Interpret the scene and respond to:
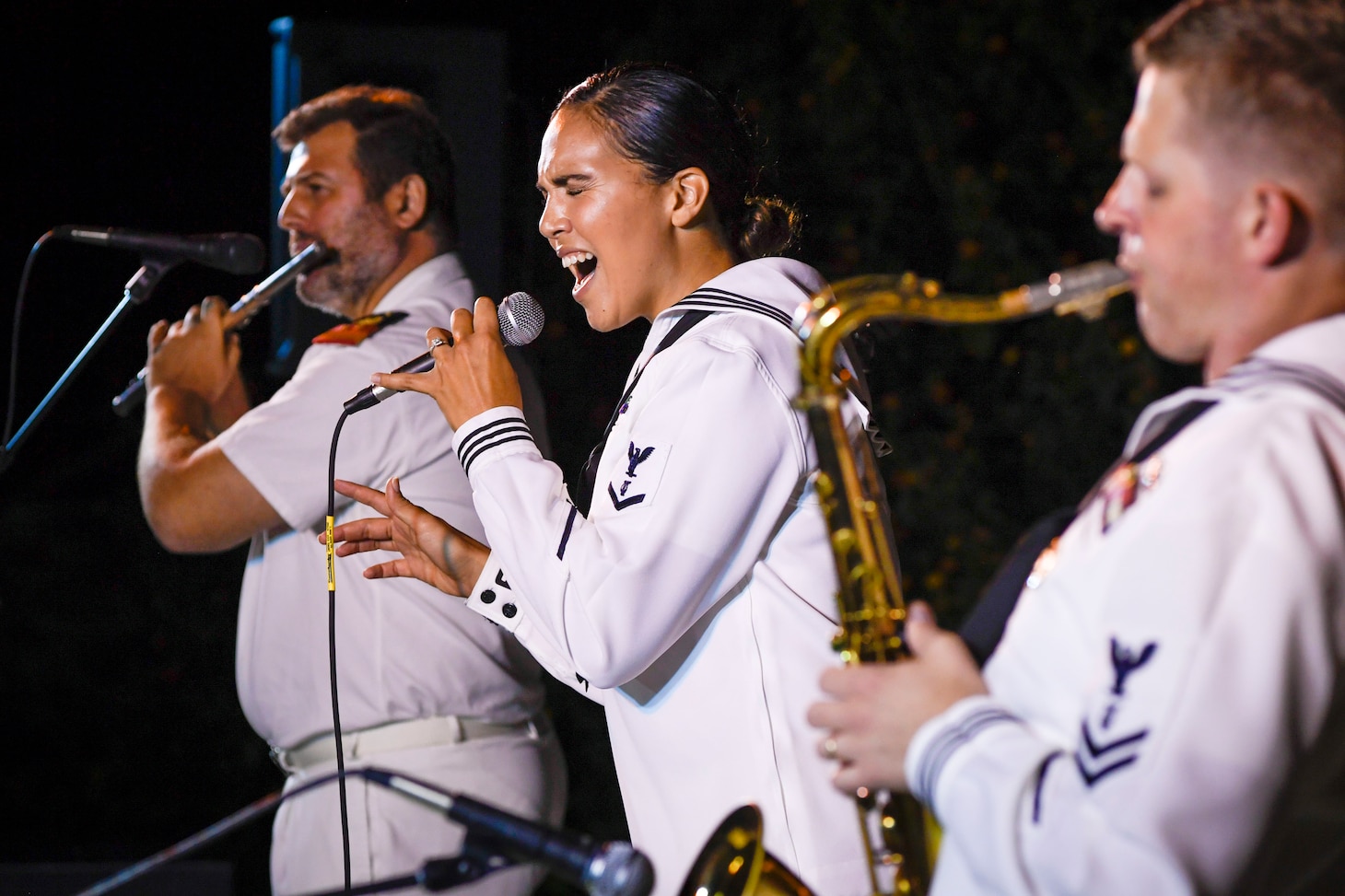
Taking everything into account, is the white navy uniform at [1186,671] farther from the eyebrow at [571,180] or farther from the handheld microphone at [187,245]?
the handheld microphone at [187,245]

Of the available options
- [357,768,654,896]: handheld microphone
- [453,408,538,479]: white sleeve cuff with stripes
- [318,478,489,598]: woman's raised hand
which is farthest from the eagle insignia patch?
[357,768,654,896]: handheld microphone

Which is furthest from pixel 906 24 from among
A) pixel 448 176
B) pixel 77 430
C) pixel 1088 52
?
pixel 77 430

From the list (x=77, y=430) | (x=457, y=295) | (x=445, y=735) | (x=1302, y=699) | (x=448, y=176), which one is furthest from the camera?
(x=77, y=430)

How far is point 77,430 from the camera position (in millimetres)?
4215

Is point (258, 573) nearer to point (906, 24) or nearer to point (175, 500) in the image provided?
point (175, 500)

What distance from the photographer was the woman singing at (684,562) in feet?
5.34

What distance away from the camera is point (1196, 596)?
0.97 meters

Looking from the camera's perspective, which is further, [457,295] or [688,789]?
[457,295]

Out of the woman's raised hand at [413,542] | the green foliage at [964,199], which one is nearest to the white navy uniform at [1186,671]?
the woman's raised hand at [413,542]

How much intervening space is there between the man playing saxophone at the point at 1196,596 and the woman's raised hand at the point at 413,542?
Result: 2.69 ft

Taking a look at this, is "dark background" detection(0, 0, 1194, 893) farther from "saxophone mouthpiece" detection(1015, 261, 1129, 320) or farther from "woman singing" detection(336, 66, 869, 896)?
"saxophone mouthpiece" detection(1015, 261, 1129, 320)

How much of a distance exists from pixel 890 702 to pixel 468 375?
877mm

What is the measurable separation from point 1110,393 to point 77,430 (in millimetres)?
3245

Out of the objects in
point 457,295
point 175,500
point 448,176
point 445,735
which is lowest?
point 445,735
